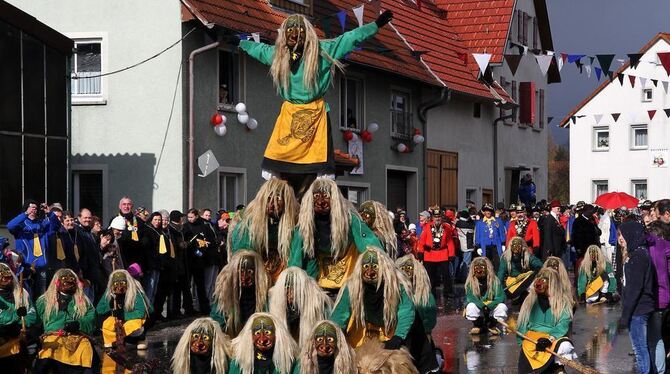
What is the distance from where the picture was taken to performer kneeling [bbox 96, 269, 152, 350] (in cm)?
1415

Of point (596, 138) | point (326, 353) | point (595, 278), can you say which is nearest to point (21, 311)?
point (326, 353)

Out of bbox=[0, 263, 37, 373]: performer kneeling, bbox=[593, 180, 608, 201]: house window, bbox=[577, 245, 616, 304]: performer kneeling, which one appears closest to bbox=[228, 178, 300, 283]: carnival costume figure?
bbox=[0, 263, 37, 373]: performer kneeling

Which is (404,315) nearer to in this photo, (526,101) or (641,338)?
(641,338)

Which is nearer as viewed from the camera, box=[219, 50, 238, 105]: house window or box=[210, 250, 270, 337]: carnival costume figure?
box=[210, 250, 270, 337]: carnival costume figure

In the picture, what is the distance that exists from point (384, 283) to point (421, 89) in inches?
973

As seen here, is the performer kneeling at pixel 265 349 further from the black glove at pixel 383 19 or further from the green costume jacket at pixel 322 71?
the black glove at pixel 383 19

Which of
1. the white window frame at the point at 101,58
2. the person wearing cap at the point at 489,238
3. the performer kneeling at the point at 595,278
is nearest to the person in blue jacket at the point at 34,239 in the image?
the white window frame at the point at 101,58

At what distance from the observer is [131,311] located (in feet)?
48.2

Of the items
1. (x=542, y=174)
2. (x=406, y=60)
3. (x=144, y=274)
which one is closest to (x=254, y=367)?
(x=144, y=274)

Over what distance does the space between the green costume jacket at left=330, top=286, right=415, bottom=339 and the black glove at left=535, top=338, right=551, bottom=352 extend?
2.54 metres

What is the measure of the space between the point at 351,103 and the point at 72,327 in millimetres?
19570

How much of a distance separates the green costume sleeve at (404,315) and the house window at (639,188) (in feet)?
161

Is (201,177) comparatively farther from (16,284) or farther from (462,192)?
(462,192)

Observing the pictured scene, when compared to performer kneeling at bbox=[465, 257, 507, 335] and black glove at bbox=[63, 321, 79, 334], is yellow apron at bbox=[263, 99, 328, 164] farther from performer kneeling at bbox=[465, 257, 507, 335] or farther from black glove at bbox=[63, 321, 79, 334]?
performer kneeling at bbox=[465, 257, 507, 335]
